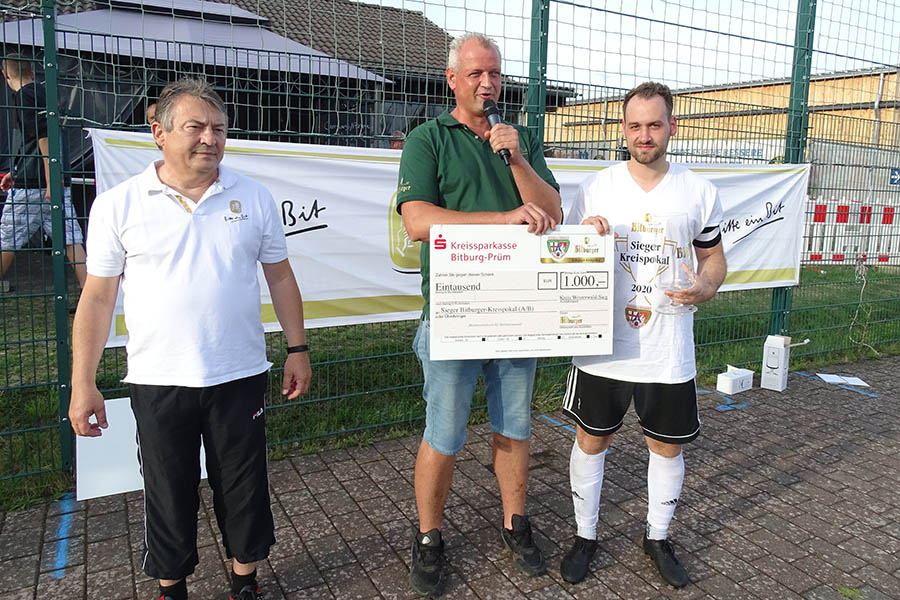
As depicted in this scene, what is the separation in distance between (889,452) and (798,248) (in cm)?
231

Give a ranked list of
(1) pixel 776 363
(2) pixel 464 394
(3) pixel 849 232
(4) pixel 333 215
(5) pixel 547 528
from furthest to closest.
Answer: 1. (3) pixel 849 232
2. (1) pixel 776 363
3. (4) pixel 333 215
4. (5) pixel 547 528
5. (2) pixel 464 394

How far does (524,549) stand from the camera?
307 centimetres

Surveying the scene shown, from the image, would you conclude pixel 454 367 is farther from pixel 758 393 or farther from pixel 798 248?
pixel 798 248

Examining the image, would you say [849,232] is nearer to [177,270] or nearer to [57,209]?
[177,270]

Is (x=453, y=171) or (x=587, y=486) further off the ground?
(x=453, y=171)

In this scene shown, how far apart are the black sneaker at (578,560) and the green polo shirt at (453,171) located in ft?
5.09

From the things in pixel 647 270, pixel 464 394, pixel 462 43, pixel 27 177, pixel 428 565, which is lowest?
pixel 428 565

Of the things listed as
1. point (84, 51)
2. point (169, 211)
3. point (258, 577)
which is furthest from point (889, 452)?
point (84, 51)

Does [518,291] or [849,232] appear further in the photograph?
[849,232]

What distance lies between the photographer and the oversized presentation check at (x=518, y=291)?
2639mm

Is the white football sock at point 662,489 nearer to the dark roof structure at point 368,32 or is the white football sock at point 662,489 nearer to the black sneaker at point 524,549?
the black sneaker at point 524,549

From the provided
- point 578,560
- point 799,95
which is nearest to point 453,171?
point 578,560

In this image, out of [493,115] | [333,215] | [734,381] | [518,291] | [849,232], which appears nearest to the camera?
[493,115]

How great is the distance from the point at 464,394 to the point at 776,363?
4050 mm
